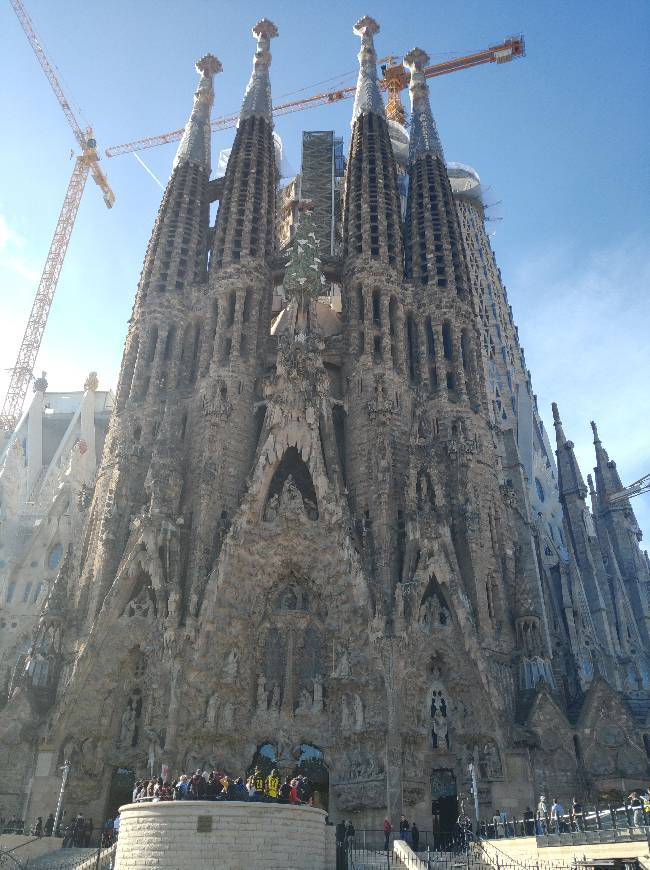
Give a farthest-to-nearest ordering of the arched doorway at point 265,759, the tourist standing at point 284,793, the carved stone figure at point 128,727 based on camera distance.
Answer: the arched doorway at point 265,759 < the carved stone figure at point 128,727 < the tourist standing at point 284,793

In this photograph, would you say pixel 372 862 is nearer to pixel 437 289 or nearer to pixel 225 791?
pixel 225 791

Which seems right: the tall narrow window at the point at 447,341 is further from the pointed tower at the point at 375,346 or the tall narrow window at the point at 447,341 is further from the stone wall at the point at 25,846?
the stone wall at the point at 25,846

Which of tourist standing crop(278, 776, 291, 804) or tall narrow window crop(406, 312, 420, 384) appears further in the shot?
tall narrow window crop(406, 312, 420, 384)

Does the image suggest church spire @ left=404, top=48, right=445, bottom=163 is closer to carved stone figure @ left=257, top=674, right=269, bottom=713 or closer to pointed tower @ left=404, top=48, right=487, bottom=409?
pointed tower @ left=404, top=48, right=487, bottom=409

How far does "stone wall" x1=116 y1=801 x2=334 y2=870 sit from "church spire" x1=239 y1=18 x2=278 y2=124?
38.2 m

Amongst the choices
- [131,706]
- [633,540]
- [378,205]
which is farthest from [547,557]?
[131,706]

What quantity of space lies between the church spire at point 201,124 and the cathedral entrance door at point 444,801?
110 feet

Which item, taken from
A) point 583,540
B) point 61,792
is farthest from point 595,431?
point 61,792

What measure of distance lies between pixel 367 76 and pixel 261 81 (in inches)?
255

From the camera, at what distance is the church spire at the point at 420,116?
44.6 metres

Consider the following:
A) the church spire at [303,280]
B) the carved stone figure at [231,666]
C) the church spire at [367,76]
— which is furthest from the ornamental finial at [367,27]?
the carved stone figure at [231,666]

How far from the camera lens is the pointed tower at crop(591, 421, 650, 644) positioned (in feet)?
161

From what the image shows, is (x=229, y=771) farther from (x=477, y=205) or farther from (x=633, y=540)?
(x=477, y=205)

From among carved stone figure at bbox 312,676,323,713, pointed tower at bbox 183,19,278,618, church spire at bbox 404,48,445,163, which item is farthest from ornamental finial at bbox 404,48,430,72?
carved stone figure at bbox 312,676,323,713
